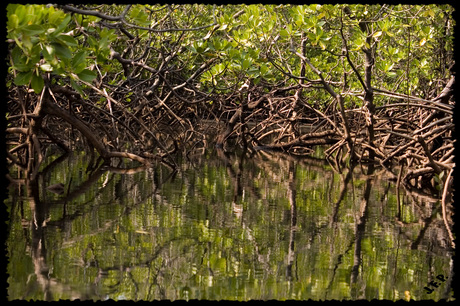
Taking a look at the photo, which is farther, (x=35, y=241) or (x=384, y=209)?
(x=384, y=209)

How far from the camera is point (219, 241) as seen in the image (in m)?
3.64

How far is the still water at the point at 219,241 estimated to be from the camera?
2775mm

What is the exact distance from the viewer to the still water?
2.78 m

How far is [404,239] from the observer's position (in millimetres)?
3877

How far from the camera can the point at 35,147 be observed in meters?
5.54

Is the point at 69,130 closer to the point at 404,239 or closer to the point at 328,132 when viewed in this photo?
the point at 328,132

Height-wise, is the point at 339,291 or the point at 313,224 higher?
the point at 313,224

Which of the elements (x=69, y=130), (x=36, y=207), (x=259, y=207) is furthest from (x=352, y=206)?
(x=69, y=130)

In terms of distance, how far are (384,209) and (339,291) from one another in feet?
7.36
